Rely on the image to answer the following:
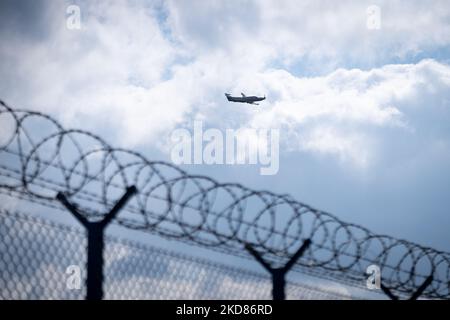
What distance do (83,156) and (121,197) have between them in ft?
1.96

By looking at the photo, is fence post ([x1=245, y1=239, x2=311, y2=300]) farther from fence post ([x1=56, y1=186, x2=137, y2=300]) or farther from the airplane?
the airplane

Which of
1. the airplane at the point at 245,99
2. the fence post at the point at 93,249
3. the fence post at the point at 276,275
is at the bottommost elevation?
the fence post at the point at 276,275

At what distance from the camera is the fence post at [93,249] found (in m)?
4.43

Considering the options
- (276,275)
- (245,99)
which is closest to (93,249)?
(276,275)

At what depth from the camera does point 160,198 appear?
529cm

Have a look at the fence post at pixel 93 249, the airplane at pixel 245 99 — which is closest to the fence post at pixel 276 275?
the fence post at pixel 93 249

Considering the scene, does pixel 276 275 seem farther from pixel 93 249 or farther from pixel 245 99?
pixel 245 99

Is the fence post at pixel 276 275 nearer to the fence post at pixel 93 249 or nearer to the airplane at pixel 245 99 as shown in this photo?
the fence post at pixel 93 249

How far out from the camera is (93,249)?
4480 mm

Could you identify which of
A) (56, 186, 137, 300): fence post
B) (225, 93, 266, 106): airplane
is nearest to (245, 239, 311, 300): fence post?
(56, 186, 137, 300): fence post

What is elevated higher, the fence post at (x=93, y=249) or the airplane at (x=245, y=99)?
the airplane at (x=245, y=99)

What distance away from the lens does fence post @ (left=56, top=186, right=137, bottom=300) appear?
14.5 ft
